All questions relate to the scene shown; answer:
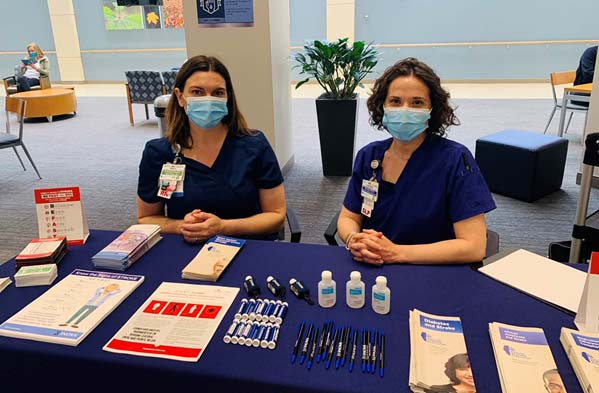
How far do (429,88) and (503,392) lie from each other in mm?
1123

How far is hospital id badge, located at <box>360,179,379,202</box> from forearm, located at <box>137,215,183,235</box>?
72 cm

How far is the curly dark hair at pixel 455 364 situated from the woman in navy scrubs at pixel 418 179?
535 millimetres

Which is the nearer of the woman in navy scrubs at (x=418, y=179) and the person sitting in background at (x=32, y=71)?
the woman in navy scrubs at (x=418, y=179)

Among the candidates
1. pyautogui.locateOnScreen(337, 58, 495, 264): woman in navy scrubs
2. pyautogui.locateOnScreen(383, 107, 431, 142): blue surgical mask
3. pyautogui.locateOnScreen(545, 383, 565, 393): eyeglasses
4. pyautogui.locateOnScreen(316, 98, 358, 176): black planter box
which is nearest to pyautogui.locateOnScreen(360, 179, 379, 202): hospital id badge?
pyautogui.locateOnScreen(337, 58, 495, 264): woman in navy scrubs

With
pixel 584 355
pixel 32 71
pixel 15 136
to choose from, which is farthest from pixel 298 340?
pixel 32 71

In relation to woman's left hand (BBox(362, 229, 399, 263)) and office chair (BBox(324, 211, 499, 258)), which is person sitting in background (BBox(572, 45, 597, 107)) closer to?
office chair (BBox(324, 211, 499, 258))

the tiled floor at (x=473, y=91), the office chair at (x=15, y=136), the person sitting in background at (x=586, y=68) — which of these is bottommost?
the tiled floor at (x=473, y=91)

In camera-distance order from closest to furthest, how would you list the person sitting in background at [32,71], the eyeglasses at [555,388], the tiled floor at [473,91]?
the eyeglasses at [555,388], the person sitting in background at [32,71], the tiled floor at [473,91]

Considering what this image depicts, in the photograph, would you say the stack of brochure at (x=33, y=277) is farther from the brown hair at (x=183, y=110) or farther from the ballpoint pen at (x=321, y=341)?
the ballpoint pen at (x=321, y=341)

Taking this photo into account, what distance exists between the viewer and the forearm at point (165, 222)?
6.18ft

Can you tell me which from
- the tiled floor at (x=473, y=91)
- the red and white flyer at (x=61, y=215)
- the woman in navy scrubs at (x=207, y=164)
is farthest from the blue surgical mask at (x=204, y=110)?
the tiled floor at (x=473, y=91)

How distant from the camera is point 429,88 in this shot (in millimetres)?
1757

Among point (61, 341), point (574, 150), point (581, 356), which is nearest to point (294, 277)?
point (61, 341)

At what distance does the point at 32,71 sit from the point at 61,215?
8660 millimetres
